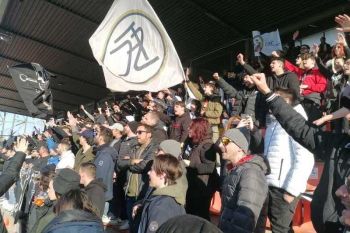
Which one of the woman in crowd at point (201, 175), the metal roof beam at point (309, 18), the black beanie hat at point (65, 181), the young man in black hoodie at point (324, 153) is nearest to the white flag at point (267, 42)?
the metal roof beam at point (309, 18)

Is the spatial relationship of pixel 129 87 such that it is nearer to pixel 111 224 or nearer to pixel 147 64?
pixel 147 64

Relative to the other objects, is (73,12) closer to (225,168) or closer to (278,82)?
(278,82)

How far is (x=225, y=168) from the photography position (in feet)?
12.7

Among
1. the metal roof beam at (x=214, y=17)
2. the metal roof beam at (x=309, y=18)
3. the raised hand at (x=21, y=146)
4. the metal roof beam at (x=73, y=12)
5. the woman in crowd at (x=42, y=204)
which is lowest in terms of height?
the woman in crowd at (x=42, y=204)

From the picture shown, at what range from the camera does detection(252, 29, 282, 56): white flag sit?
23.9ft

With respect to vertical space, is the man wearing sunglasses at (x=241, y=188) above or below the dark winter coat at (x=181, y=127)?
below

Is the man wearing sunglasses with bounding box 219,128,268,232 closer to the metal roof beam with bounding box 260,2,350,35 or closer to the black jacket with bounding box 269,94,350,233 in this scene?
the black jacket with bounding box 269,94,350,233

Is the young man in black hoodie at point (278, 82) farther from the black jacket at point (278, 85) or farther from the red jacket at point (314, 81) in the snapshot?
the red jacket at point (314, 81)

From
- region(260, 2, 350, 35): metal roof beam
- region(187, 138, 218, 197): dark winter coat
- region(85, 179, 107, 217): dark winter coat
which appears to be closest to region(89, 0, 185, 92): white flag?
region(187, 138, 218, 197): dark winter coat

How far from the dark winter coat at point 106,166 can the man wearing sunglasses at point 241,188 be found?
2.45m

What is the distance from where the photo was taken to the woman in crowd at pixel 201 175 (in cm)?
429

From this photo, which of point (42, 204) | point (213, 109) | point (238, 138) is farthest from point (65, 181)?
point (213, 109)

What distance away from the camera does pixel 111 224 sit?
5402 millimetres

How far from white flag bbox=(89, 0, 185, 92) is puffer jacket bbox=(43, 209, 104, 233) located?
280 cm
